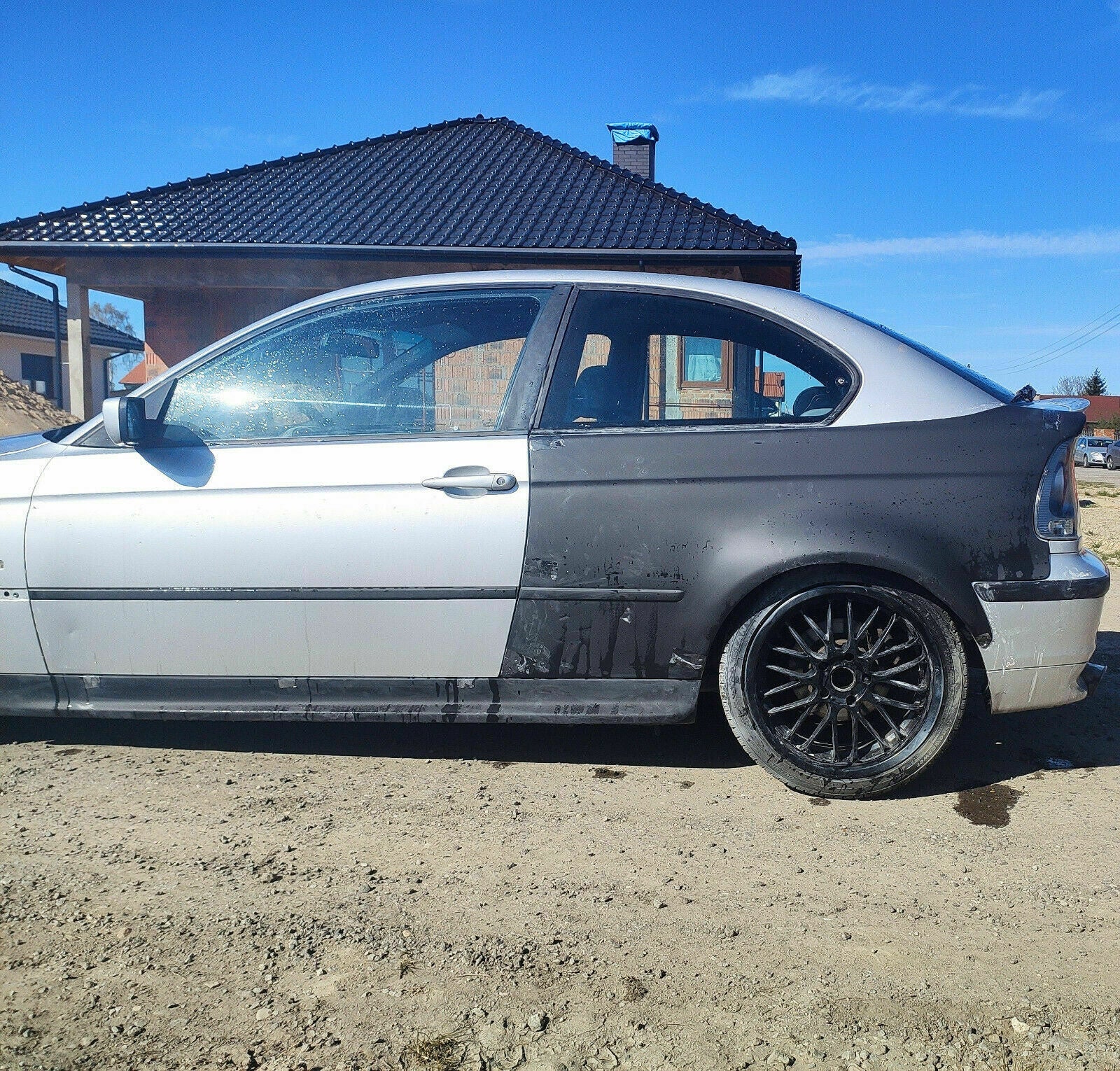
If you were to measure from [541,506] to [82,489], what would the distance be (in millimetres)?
1498

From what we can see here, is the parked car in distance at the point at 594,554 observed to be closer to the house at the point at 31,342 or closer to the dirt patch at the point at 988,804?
the dirt patch at the point at 988,804

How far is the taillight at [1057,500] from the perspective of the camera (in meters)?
2.94

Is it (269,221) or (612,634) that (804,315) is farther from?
(269,221)

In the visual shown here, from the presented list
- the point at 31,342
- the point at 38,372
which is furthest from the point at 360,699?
the point at 38,372

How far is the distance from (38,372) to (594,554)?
118 feet

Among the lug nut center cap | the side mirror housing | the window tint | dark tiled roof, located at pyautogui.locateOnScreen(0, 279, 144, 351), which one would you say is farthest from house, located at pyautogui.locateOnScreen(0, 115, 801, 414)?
dark tiled roof, located at pyautogui.locateOnScreen(0, 279, 144, 351)

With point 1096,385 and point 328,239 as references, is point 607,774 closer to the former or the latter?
point 328,239

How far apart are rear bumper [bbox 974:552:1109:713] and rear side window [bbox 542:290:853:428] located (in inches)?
31.6

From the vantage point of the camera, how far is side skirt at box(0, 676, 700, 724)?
3049 mm

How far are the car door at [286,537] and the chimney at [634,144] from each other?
58.4 ft

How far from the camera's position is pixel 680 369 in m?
3.29

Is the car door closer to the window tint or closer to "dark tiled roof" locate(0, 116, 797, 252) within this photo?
the window tint

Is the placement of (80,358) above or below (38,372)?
below

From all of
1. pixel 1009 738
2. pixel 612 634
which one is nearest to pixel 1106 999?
pixel 612 634
